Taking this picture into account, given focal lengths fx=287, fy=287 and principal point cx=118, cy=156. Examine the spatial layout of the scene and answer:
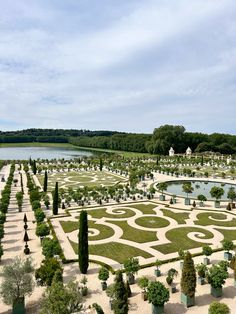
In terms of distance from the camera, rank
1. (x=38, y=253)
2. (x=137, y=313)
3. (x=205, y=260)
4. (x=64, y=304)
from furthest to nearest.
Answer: (x=38, y=253) → (x=205, y=260) → (x=137, y=313) → (x=64, y=304)

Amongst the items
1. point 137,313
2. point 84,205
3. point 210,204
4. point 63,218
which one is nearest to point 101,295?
point 137,313

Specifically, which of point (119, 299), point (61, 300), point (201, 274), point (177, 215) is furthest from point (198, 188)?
point (61, 300)

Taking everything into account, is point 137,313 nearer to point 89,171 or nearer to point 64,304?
point 64,304

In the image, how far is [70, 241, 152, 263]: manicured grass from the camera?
27328 millimetres

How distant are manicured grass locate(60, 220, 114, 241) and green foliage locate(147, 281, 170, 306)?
14001 mm

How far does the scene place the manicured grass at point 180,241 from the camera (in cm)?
2903

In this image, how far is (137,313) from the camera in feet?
61.1

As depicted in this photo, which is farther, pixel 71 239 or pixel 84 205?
pixel 84 205

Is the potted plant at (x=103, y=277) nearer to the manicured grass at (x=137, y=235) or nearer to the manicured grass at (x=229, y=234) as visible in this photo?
the manicured grass at (x=137, y=235)

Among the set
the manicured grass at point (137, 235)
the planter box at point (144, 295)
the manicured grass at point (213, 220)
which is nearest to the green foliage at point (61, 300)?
the planter box at point (144, 295)

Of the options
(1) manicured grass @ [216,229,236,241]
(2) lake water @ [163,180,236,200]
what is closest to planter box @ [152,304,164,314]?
(1) manicured grass @ [216,229,236,241]

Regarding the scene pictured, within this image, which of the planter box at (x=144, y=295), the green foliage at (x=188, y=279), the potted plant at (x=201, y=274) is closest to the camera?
the green foliage at (x=188, y=279)

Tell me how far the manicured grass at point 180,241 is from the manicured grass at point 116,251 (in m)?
2.25

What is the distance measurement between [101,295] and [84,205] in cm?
2641
